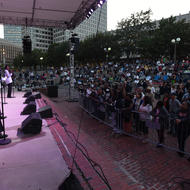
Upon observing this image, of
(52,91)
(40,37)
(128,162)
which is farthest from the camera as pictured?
(40,37)

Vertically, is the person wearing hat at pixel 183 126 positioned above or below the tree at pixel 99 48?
below

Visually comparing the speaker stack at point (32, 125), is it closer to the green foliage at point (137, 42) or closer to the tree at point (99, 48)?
the green foliage at point (137, 42)

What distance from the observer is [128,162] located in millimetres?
4629

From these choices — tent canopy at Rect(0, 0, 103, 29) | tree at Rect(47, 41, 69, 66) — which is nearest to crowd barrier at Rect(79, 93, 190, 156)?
tent canopy at Rect(0, 0, 103, 29)

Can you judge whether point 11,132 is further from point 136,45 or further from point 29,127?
point 136,45

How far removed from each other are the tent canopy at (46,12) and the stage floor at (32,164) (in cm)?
868

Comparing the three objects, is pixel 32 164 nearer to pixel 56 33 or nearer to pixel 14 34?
pixel 56 33

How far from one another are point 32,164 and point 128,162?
2456 mm

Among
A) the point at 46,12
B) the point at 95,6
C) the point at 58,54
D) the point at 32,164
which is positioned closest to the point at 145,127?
the point at 32,164

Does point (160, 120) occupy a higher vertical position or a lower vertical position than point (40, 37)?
lower

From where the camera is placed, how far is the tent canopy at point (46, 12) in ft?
35.1

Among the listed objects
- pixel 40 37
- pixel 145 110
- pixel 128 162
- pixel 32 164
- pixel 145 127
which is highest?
pixel 40 37

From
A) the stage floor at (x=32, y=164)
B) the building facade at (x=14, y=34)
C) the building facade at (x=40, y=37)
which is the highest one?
the building facade at (x=14, y=34)

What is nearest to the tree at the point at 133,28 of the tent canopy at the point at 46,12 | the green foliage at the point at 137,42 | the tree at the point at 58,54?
the green foliage at the point at 137,42
